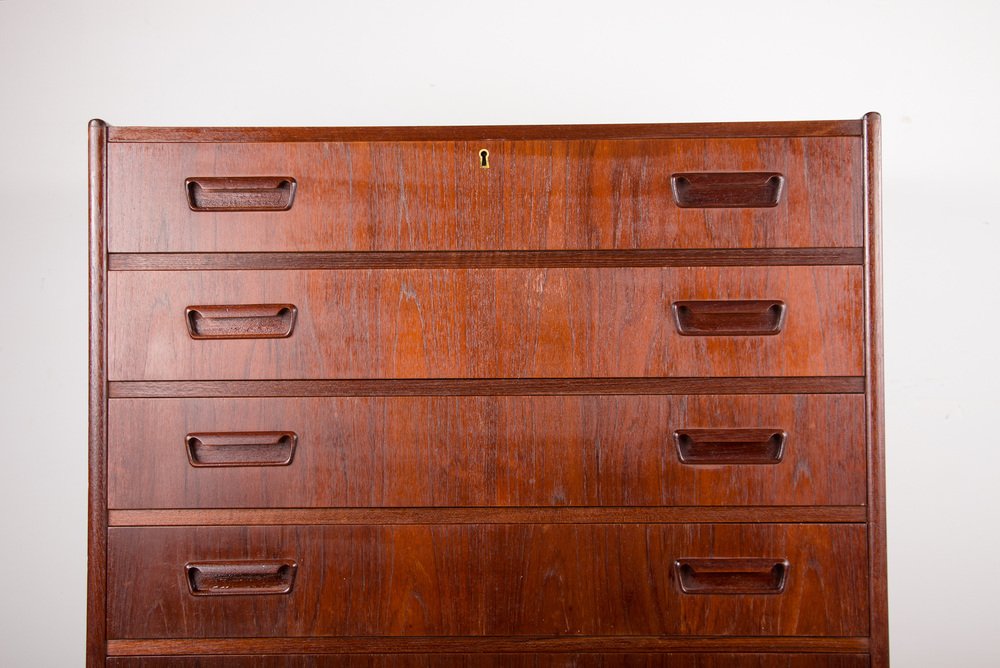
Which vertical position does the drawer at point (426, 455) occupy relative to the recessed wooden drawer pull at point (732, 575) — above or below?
above

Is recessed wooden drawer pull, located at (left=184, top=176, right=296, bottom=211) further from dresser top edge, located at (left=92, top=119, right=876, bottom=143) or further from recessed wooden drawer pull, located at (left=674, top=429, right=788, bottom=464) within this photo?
recessed wooden drawer pull, located at (left=674, top=429, right=788, bottom=464)

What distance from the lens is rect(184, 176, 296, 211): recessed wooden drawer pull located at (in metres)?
1.15

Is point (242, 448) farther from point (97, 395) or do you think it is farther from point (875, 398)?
point (875, 398)

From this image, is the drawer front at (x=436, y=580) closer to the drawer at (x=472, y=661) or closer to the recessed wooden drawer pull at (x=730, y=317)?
the drawer at (x=472, y=661)

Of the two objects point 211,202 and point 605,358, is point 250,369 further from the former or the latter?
point 605,358

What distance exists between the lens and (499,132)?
3.80ft

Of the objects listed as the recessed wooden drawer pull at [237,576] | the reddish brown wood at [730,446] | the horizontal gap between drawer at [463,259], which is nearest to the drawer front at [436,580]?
the recessed wooden drawer pull at [237,576]

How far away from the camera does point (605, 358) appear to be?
115 cm

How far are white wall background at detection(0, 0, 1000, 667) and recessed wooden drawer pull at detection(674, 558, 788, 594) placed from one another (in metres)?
0.67

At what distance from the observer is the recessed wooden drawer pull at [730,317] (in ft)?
3.76

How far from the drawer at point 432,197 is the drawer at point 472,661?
657mm

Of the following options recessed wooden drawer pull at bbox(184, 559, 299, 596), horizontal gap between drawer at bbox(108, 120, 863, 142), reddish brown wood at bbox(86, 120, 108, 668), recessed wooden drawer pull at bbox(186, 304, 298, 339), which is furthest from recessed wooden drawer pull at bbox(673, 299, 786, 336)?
reddish brown wood at bbox(86, 120, 108, 668)
